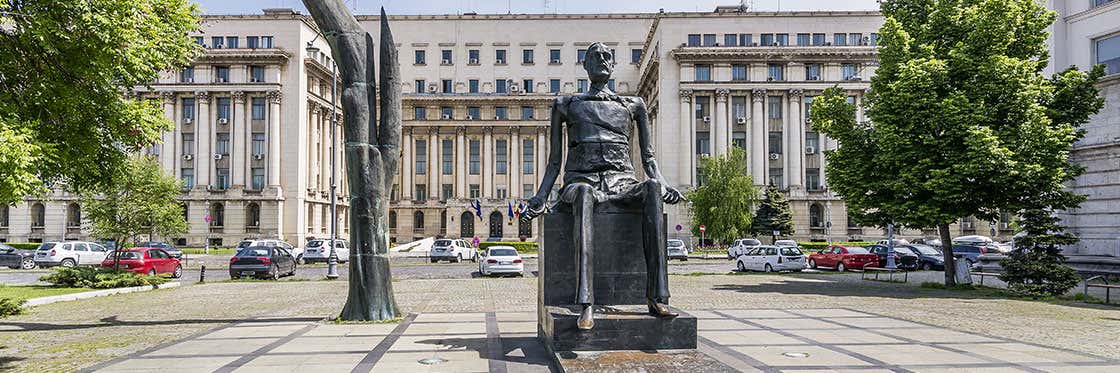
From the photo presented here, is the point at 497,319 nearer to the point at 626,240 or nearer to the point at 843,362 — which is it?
the point at 626,240

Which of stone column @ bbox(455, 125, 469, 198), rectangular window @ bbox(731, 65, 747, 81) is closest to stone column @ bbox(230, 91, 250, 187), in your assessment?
stone column @ bbox(455, 125, 469, 198)

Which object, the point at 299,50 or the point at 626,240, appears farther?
Result: the point at 299,50

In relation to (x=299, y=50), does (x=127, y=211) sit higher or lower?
lower

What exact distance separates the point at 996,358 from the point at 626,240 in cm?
532

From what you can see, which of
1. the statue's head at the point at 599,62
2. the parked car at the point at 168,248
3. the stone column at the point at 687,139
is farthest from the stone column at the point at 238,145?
the statue's head at the point at 599,62

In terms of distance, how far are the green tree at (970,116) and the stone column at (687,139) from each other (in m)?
41.9

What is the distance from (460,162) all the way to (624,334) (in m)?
76.8

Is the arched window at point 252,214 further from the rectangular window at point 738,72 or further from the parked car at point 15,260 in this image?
the rectangular window at point 738,72

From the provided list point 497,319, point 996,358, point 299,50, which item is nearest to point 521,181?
point 299,50

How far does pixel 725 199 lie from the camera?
2132 inches

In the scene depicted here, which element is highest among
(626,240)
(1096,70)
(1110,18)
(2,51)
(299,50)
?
(299,50)

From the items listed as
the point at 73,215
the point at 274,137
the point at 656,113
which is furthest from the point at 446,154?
the point at 73,215

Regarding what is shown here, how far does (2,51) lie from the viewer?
40.2 feet

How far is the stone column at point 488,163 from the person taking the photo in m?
83.8
